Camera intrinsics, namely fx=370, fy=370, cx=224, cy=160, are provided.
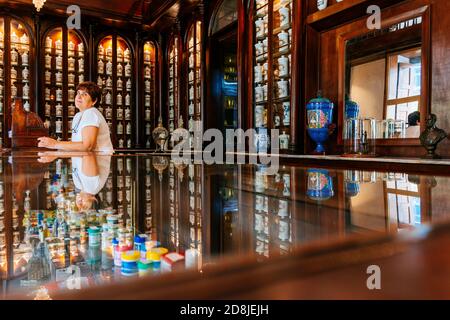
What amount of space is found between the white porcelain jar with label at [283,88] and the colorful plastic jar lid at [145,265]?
12.0ft

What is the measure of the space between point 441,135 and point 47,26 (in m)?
5.74

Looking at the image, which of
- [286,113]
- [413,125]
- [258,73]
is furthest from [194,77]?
[413,125]

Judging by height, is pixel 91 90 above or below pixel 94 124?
above

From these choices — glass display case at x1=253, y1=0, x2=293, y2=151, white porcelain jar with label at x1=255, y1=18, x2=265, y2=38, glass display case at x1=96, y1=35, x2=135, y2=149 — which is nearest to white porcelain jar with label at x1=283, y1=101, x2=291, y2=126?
glass display case at x1=253, y1=0, x2=293, y2=151

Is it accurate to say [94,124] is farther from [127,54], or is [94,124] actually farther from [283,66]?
[127,54]

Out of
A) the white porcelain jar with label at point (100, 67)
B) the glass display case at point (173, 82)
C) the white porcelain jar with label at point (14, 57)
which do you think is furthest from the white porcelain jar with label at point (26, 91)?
the glass display case at point (173, 82)

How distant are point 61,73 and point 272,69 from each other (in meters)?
3.79

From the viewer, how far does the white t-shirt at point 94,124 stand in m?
2.54

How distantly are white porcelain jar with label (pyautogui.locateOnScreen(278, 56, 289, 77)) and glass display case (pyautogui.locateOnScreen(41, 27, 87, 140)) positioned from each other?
3.69 m

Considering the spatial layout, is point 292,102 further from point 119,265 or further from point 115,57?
point 115,57

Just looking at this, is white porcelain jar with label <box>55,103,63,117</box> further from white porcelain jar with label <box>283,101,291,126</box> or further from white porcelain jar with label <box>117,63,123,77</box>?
white porcelain jar with label <box>283,101,291,126</box>

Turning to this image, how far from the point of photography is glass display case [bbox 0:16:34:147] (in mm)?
5493

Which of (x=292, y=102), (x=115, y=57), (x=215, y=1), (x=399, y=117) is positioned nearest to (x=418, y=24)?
(x=399, y=117)

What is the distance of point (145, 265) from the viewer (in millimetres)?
202
